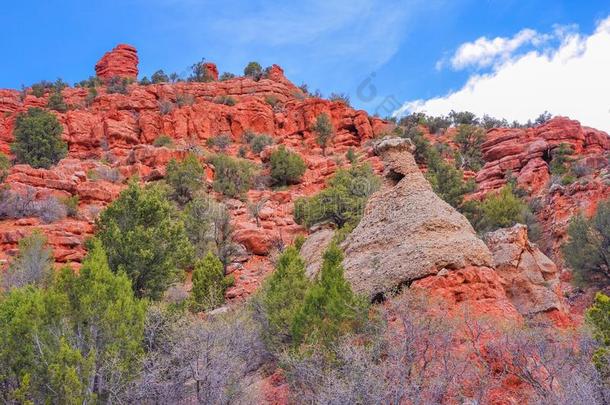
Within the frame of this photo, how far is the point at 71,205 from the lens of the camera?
29344 mm

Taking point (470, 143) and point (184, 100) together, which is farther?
point (184, 100)

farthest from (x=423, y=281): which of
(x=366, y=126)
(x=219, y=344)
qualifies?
(x=366, y=126)

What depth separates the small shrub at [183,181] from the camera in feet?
115

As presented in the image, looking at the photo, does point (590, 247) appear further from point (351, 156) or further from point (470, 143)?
point (470, 143)

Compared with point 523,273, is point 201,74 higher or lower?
higher

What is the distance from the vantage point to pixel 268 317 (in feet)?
49.2

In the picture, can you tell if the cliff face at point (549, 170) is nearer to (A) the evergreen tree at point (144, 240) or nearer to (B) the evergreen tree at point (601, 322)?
(B) the evergreen tree at point (601, 322)

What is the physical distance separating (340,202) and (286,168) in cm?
1319

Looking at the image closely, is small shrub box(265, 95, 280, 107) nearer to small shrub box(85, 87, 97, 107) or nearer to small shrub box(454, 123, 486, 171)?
small shrub box(85, 87, 97, 107)

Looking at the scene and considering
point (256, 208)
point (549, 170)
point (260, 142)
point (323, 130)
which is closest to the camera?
point (256, 208)

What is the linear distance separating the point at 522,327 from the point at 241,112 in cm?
4516

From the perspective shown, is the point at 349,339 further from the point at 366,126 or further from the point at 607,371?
the point at 366,126

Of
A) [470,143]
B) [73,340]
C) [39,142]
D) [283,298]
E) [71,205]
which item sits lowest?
[73,340]

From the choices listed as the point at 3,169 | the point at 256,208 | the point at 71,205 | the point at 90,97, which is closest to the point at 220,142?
the point at 90,97
